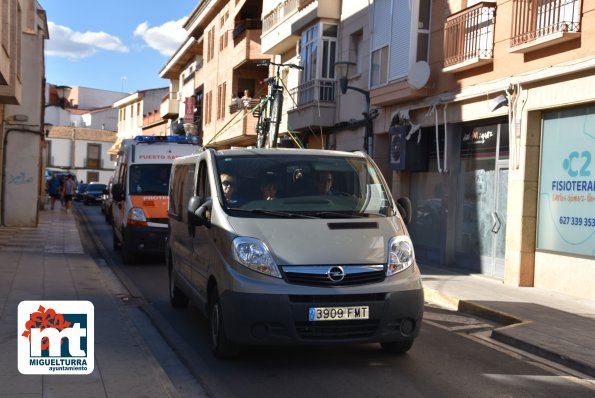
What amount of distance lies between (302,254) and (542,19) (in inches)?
330

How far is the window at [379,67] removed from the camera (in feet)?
61.4

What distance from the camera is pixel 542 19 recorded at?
512 inches

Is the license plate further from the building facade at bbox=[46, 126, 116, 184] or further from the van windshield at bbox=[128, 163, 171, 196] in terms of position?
the building facade at bbox=[46, 126, 116, 184]

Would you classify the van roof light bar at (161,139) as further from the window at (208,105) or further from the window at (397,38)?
the window at (208,105)

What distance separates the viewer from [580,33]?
11906mm

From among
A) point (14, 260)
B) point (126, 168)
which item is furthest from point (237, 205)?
point (126, 168)

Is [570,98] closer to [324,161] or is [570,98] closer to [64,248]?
[324,161]

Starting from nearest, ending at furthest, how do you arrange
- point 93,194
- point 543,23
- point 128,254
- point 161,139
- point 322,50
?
point 543,23 < point 128,254 < point 161,139 < point 322,50 < point 93,194

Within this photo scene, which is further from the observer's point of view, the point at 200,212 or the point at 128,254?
the point at 128,254

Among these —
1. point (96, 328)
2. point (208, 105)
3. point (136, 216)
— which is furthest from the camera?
point (208, 105)

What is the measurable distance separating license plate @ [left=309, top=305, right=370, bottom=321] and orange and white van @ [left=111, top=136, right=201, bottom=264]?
30.8ft

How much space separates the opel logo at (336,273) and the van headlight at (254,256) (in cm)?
45

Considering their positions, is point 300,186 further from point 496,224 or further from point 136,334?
point 496,224

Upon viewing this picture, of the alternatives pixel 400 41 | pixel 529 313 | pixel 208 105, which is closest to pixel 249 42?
pixel 208 105
